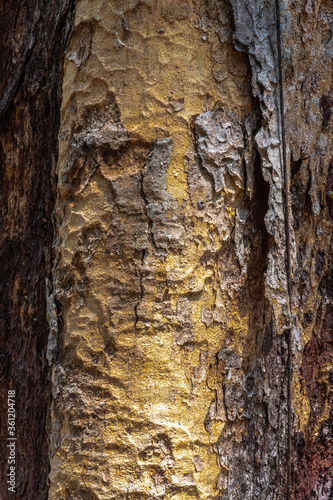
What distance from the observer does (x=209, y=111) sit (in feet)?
3.03

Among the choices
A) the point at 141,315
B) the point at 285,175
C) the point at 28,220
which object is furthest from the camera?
the point at 28,220

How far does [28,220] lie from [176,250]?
1.49ft

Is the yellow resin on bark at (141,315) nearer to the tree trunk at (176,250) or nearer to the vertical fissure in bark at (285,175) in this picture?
the tree trunk at (176,250)

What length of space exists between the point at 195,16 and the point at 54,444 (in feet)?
3.20

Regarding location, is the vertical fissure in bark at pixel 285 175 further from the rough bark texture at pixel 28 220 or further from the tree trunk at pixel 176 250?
the rough bark texture at pixel 28 220

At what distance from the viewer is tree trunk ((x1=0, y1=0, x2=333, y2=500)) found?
0.87 meters

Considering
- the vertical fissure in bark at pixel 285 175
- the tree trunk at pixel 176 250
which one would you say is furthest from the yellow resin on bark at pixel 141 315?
the vertical fissure in bark at pixel 285 175

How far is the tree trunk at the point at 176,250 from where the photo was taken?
2.84ft

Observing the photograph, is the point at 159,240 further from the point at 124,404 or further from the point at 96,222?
the point at 124,404

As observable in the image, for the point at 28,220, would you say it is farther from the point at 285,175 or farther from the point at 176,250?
the point at 285,175

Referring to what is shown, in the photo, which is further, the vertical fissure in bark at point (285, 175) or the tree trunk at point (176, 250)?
the vertical fissure in bark at point (285, 175)

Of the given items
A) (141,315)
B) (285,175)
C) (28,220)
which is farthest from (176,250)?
(28,220)

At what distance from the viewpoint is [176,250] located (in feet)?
2.90

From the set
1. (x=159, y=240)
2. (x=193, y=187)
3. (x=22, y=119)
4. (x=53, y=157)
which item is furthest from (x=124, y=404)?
(x=22, y=119)
